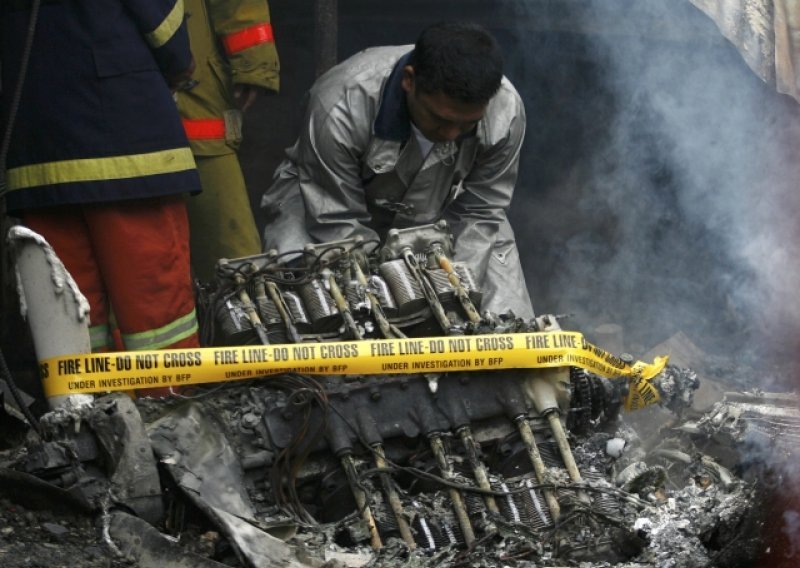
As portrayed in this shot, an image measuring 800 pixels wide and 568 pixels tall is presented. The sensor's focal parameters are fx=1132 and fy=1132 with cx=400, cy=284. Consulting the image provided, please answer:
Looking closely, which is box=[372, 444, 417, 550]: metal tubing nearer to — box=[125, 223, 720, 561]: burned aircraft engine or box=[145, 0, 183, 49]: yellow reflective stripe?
box=[125, 223, 720, 561]: burned aircraft engine

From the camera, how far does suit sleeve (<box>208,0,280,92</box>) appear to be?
5.84m

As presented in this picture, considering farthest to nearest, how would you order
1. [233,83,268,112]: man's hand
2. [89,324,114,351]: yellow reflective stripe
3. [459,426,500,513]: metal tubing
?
[233,83,268,112]: man's hand
[89,324,114,351]: yellow reflective stripe
[459,426,500,513]: metal tubing

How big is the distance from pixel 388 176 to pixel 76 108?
4.70 ft

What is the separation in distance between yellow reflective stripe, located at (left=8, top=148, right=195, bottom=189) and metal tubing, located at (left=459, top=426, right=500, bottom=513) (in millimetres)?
1653

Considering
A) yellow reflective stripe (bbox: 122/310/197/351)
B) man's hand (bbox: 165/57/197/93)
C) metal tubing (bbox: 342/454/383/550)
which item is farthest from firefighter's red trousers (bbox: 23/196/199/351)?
metal tubing (bbox: 342/454/383/550)

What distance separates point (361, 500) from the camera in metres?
3.95

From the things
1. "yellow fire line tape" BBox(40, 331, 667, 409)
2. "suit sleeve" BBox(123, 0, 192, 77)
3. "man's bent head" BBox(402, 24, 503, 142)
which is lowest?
"yellow fire line tape" BBox(40, 331, 667, 409)

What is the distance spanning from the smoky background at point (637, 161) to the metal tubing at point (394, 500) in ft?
10.8

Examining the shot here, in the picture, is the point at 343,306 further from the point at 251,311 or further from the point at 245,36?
the point at 245,36

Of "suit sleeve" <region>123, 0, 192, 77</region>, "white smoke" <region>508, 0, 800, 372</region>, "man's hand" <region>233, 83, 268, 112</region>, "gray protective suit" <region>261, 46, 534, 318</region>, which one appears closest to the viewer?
"suit sleeve" <region>123, 0, 192, 77</region>

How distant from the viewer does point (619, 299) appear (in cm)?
749

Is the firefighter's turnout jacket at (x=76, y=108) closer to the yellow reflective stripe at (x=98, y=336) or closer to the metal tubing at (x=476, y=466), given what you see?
the yellow reflective stripe at (x=98, y=336)

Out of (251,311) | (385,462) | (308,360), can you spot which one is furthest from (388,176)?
(385,462)

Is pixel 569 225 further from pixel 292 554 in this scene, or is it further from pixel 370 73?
pixel 292 554
